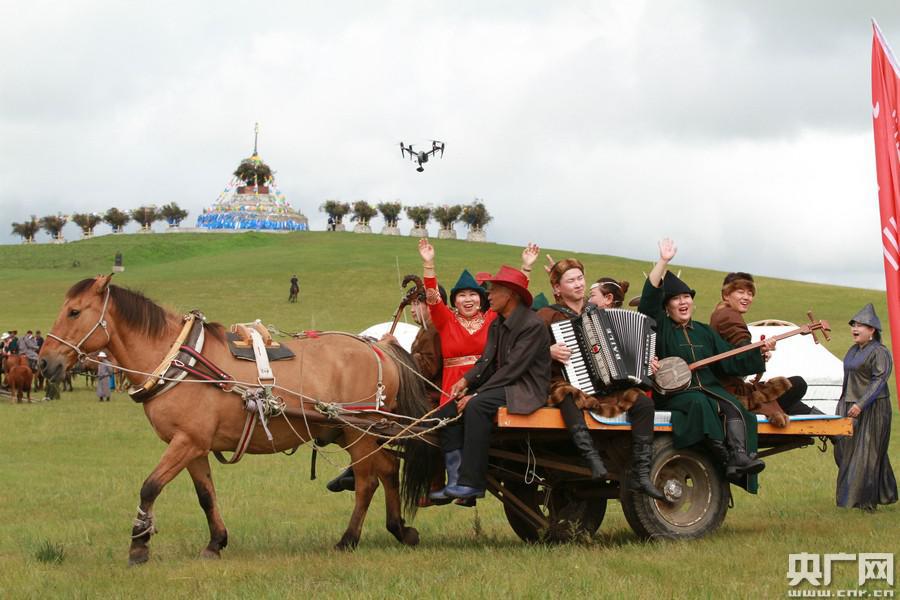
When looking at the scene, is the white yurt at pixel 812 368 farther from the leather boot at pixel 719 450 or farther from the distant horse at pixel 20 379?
the distant horse at pixel 20 379

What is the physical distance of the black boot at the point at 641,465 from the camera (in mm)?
8961

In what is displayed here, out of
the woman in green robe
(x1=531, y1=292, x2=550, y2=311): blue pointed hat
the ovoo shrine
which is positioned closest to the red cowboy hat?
(x1=531, y1=292, x2=550, y2=311): blue pointed hat

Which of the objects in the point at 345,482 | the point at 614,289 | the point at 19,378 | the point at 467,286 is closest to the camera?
the point at 614,289

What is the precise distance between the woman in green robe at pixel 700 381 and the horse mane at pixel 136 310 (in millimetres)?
4265

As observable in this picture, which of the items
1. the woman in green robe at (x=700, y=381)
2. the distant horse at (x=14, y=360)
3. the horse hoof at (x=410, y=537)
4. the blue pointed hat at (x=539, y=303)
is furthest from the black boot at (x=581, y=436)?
the distant horse at (x=14, y=360)

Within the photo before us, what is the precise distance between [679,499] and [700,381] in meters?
1.06

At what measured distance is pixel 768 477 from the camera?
15359 millimetres

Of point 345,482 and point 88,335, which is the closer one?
point 88,335

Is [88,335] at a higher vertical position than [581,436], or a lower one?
higher

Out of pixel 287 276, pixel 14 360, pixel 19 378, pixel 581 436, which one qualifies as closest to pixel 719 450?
pixel 581 436

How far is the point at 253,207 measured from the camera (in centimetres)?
13062

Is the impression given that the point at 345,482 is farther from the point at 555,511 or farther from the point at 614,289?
the point at 614,289

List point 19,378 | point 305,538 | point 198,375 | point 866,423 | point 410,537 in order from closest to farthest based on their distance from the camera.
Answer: point 198,375 < point 410,537 < point 305,538 < point 866,423 < point 19,378

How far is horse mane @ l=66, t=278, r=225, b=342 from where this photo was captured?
927cm
